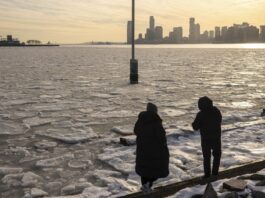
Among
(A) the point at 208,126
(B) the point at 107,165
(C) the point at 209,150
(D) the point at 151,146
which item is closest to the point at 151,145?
(D) the point at 151,146

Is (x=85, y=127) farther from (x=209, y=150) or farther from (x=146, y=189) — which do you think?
(x=146, y=189)

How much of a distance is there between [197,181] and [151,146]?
3.37 feet

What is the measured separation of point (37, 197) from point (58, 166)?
4.87 ft

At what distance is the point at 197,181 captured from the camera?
241 inches

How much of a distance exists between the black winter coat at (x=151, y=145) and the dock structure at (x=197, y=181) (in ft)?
0.74

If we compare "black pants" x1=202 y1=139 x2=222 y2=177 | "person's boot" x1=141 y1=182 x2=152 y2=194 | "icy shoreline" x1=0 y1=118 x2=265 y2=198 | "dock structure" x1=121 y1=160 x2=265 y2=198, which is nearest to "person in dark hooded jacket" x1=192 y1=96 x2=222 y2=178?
"black pants" x1=202 y1=139 x2=222 y2=177

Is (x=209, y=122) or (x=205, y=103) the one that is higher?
(x=205, y=103)

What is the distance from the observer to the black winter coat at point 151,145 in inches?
223

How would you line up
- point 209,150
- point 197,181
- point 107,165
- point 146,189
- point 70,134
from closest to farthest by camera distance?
1. point 146,189
2. point 197,181
3. point 209,150
4. point 107,165
5. point 70,134

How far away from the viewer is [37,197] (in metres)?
6.12

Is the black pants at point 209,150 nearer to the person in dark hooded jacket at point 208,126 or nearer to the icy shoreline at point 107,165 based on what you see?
the person in dark hooded jacket at point 208,126

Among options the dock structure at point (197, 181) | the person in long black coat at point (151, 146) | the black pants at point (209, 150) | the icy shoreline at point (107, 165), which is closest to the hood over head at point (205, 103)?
the black pants at point (209, 150)

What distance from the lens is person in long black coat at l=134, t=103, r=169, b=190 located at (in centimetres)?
568

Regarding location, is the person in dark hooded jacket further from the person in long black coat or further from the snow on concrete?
the snow on concrete
